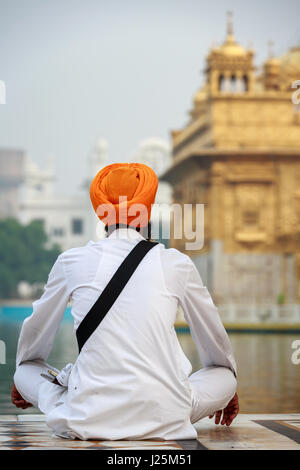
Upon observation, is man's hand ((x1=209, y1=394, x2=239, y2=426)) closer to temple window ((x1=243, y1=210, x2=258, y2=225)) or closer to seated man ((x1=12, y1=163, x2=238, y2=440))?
seated man ((x1=12, y1=163, x2=238, y2=440))

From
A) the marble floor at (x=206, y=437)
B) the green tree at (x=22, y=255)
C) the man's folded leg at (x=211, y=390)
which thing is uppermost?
the man's folded leg at (x=211, y=390)

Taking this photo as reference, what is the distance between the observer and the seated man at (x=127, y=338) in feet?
8.48

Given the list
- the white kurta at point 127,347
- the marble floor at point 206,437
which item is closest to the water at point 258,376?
the marble floor at point 206,437

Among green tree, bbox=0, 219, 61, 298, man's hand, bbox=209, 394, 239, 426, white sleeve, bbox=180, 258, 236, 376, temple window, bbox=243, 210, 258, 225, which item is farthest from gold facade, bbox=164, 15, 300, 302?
white sleeve, bbox=180, 258, 236, 376

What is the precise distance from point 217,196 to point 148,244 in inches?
1098

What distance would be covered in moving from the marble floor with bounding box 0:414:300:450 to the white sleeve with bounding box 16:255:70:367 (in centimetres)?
22

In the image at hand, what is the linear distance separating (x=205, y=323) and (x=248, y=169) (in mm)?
27893

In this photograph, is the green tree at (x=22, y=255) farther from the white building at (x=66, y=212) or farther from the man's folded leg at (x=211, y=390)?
the man's folded leg at (x=211, y=390)

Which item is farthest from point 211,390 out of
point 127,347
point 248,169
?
point 248,169

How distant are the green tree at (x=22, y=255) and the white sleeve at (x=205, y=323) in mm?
47036

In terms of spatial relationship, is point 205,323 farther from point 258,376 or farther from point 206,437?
point 258,376

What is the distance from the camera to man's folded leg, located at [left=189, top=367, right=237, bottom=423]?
2.81 m

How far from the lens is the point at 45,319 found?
2.82 meters

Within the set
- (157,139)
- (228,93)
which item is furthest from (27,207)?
(228,93)
